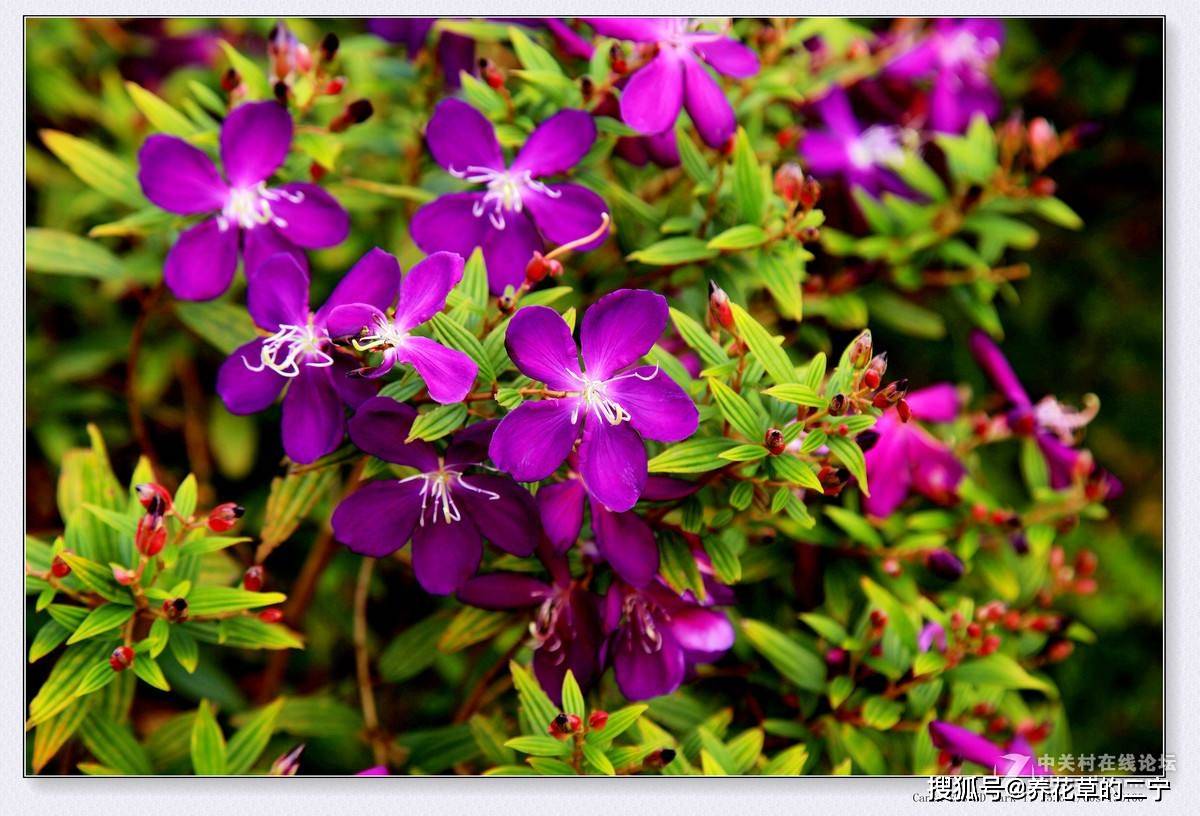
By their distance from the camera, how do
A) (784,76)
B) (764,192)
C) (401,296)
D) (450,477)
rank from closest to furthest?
(401,296) → (450,477) → (764,192) → (784,76)

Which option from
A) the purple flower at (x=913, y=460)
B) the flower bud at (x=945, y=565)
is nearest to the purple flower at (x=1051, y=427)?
the purple flower at (x=913, y=460)

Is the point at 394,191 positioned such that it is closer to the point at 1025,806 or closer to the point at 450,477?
the point at 450,477

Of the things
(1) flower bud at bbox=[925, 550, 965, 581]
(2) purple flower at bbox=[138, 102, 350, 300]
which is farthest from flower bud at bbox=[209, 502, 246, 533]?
(1) flower bud at bbox=[925, 550, 965, 581]

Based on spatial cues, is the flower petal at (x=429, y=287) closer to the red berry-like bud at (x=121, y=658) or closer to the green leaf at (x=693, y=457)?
the green leaf at (x=693, y=457)

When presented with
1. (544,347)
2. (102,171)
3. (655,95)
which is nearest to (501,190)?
(655,95)

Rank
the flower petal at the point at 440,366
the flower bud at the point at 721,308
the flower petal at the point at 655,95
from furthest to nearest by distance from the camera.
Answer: the flower petal at the point at 655,95 < the flower bud at the point at 721,308 < the flower petal at the point at 440,366

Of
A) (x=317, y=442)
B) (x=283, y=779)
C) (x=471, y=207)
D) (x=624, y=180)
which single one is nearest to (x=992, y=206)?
(x=624, y=180)
